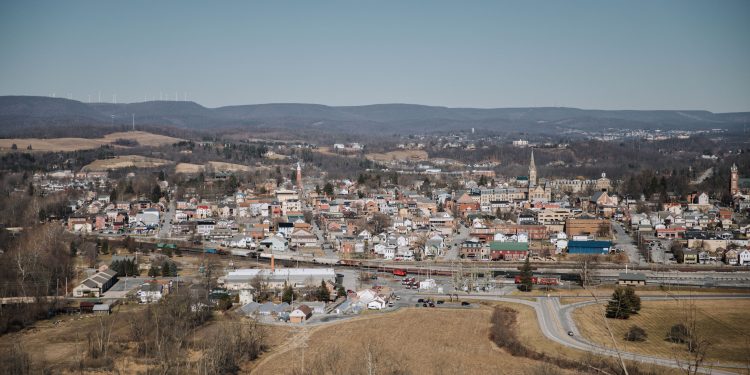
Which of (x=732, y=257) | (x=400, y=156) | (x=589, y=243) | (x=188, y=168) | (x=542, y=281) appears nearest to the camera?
(x=542, y=281)

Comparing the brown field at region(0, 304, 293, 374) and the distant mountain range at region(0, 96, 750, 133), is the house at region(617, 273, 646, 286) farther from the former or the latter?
the distant mountain range at region(0, 96, 750, 133)

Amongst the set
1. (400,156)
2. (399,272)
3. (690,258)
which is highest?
(400,156)

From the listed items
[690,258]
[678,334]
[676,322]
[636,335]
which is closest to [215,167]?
[690,258]

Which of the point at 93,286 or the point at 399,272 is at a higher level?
the point at 93,286

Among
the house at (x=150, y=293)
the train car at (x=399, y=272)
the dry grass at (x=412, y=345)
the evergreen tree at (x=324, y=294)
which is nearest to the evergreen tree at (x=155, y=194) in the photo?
the train car at (x=399, y=272)

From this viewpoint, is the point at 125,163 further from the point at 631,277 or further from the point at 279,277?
the point at 631,277

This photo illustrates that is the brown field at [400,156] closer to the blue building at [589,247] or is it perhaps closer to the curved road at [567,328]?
the blue building at [589,247]
